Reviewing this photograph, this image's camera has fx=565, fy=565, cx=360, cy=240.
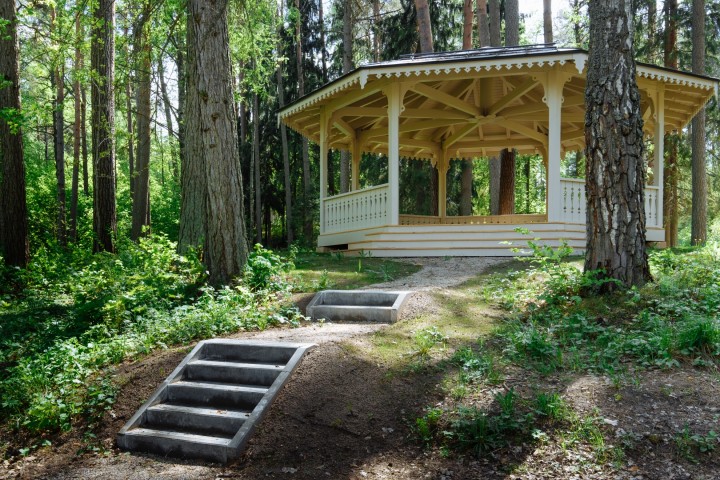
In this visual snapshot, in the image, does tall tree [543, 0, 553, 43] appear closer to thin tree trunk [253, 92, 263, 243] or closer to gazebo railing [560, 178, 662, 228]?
gazebo railing [560, 178, 662, 228]

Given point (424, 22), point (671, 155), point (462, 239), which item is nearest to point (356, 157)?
point (424, 22)

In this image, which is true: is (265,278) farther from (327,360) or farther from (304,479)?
(304,479)

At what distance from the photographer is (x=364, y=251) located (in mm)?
11828

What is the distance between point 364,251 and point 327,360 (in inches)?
265

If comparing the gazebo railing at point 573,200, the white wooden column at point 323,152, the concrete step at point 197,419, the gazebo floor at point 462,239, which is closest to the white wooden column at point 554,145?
the gazebo railing at point 573,200

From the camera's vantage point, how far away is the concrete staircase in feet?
14.6

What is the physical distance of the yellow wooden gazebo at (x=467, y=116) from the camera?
11055 millimetres

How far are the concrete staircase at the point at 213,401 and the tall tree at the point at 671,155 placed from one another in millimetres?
16059

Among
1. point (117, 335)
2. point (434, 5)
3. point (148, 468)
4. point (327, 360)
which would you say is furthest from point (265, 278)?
point (434, 5)

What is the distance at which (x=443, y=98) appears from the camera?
507 inches

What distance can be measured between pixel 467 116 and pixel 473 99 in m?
1.03

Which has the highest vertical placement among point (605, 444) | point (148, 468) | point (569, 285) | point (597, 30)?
point (597, 30)

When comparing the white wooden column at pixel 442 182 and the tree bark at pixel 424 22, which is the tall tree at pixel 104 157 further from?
the white wooden column at pixel 442 182

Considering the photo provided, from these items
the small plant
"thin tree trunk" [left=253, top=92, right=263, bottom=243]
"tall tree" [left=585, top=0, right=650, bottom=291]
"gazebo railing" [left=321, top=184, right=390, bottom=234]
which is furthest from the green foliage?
"thin tree trunk" [left=253, top=92, right=263, bottom=243]
